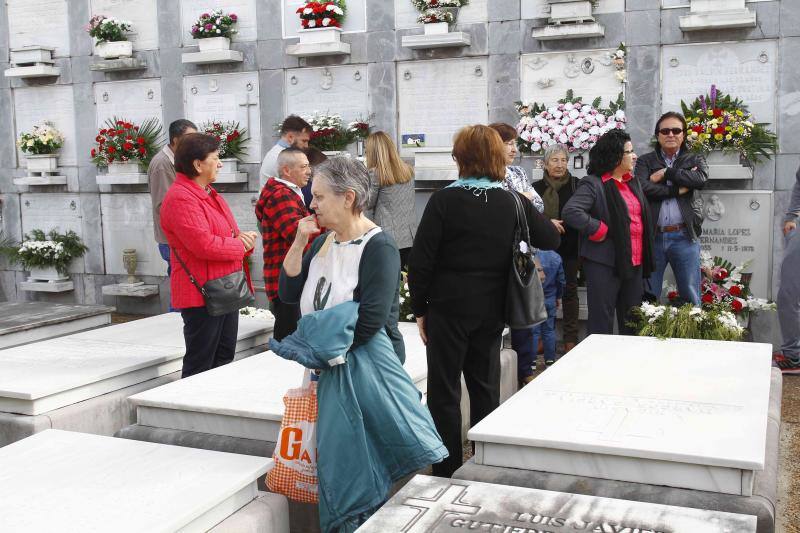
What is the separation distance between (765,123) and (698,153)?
0.66 meters

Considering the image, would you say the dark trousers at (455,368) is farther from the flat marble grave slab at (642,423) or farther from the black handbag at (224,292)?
the black handbag at (224,292)

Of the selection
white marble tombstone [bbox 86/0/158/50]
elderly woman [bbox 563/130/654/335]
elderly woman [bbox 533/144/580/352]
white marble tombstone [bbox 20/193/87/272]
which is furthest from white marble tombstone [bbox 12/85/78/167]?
elderly woman [bbox 563/130/654/335]

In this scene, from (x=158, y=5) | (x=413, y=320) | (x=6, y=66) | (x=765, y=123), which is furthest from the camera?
(x=6, y=66)

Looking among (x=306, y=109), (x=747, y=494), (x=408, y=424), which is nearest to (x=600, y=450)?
(x=747, y=494)

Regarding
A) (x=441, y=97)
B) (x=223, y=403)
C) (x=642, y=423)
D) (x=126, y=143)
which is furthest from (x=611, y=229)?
(x=126, y=143)

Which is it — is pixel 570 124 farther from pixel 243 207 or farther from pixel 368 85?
pixel 243 207

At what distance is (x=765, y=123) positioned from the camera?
711 centimetres

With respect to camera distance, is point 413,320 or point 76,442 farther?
point 413,320

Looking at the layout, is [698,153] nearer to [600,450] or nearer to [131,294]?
[600,450]

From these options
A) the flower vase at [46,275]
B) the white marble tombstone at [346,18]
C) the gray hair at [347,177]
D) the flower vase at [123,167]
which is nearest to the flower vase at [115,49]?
the flower vase at [123,167]

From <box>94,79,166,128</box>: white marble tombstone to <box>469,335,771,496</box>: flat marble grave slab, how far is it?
6.57 metres

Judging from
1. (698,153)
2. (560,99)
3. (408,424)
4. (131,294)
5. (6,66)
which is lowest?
(131,294)

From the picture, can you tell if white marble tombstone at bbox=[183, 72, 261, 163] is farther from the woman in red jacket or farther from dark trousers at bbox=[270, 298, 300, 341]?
the woman in red jacket

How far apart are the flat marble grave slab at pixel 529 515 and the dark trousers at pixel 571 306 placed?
3.96 meters
